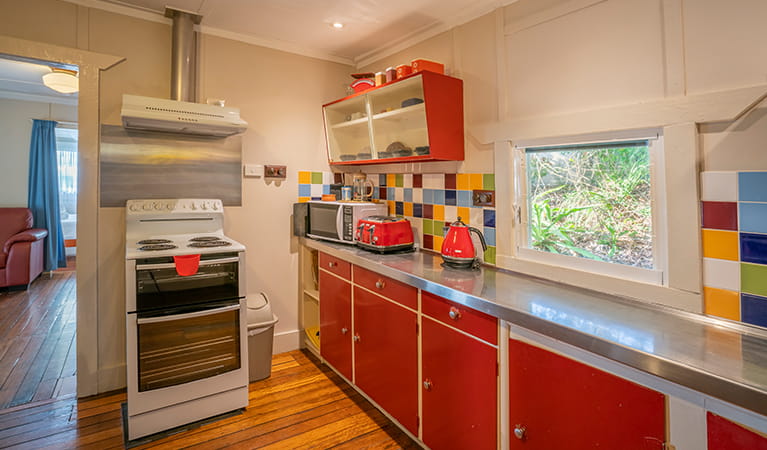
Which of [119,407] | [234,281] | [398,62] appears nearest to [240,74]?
[398,62]

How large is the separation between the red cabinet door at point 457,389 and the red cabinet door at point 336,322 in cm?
79

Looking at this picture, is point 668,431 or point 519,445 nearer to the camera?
point 668,431

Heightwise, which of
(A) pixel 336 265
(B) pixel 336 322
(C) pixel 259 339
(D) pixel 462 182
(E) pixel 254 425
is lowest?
(E) pixel 254 425

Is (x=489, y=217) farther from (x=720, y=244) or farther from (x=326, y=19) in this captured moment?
(x=326, y=19)

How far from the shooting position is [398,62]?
309cm

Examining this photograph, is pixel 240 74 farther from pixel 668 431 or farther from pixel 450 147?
pixel 668 431

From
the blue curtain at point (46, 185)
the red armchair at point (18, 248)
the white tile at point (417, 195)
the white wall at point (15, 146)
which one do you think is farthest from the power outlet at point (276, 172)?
the white wall at point (15, 146)

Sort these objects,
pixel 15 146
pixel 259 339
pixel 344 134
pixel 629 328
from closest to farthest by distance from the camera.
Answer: pixel 629 328, pixel 259 339, pixel 344 134, pixel 15 146

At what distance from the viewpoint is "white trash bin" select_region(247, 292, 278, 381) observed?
2.78 metres

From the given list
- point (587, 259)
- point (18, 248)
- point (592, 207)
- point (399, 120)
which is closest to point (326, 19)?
point (399, 120)

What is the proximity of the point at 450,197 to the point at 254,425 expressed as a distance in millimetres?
1868

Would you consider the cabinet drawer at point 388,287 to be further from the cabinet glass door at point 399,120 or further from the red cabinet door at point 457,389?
the cabinet glass door at point 399,120

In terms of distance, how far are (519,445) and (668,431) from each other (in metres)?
0.57

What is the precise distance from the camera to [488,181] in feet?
7.68
